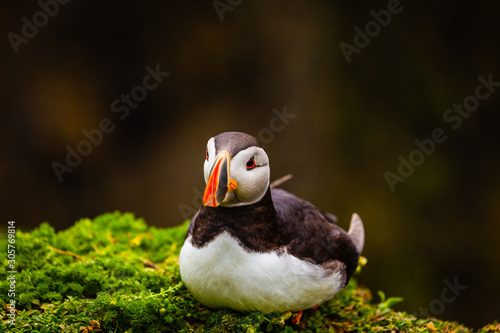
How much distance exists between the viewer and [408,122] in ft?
18.3

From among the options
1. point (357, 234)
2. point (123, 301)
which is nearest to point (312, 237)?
point (357, 234)

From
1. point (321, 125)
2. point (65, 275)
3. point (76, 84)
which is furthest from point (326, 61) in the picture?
point (65, 275)

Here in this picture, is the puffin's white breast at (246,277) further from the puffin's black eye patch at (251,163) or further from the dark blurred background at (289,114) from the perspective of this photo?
the dark blurred background at (289,114)

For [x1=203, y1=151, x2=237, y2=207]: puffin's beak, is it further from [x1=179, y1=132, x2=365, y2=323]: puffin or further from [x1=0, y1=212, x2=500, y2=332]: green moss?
[x1=0, y1=212, x2=500, y2=332]: green moss

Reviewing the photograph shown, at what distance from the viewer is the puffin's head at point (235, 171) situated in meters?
2.38

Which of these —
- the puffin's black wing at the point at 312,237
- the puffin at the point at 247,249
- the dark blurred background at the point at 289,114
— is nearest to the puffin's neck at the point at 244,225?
the puffin at the point at 247,249

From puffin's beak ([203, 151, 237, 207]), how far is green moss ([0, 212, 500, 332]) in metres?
0.68

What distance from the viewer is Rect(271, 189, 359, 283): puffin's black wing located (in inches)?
110

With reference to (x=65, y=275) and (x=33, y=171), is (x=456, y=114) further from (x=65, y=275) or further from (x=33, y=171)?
(x=33, y=171)

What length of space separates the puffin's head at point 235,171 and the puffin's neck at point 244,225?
0.17ft

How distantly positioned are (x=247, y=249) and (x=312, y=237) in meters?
0.45

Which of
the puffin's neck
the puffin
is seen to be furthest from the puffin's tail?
the puffin's neck

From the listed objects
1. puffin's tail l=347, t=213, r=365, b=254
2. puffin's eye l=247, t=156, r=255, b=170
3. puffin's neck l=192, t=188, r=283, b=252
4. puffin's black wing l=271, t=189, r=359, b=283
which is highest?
puffin's eye l=247, t=156, r=255, b=170

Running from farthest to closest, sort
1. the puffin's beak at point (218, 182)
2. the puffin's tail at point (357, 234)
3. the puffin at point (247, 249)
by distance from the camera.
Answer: the puffin's tail at point (357, 234)
the puffin at point (247, 249)
the puffin's beak at point (218, 182)
